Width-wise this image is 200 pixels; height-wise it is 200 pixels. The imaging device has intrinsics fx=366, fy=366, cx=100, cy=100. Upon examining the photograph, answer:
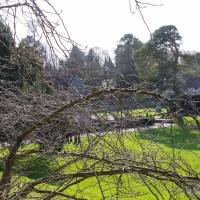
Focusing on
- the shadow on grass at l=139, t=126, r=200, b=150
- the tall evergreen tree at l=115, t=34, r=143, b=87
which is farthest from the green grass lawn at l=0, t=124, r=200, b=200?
the tall evergreen tree at l=115, t=34, r=143, b=87

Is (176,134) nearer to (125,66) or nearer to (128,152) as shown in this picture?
(128,152)

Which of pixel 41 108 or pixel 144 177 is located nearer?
pixel 144 177

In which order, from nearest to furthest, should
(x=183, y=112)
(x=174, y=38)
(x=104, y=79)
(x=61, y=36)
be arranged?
(x=61, y=36)
(x=183, y=112)
(x=104, y=79)
(x=174, y=38)

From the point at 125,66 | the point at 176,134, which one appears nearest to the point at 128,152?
the point at 176,134

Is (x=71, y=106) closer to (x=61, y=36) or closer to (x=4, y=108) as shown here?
(x=61, y=36)

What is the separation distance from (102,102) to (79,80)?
0.91 feet

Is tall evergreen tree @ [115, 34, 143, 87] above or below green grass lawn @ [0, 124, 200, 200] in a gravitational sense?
above

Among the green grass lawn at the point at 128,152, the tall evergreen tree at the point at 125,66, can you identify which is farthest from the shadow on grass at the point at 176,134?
the tall evergreen tree at the point at 125,66

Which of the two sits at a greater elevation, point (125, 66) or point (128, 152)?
point (125, 66)

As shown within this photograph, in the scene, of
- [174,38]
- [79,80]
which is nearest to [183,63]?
[174,38]

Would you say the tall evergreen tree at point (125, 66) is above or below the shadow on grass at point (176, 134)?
above

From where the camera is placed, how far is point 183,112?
2.28m

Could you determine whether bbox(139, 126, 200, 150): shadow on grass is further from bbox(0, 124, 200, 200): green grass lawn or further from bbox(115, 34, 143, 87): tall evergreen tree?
bbox(115, 34, 143, 87): tall evergreen tree

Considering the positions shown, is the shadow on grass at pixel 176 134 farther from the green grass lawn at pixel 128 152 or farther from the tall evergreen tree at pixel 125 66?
the tall evergreen tree at pixel 125 66
